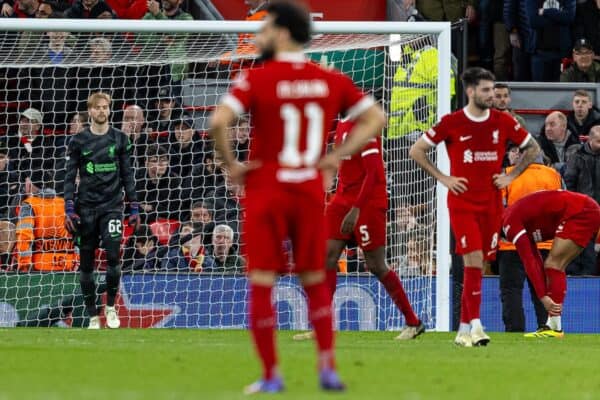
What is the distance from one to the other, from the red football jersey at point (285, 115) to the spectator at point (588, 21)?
1331 centimetres

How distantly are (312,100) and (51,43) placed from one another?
962 centimetres

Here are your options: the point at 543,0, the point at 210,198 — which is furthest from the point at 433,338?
the point at 543,0

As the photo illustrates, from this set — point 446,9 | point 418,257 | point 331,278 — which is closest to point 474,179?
point 331,278

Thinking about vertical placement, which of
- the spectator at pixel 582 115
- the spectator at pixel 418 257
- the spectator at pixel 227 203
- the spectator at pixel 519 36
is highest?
the spectator at pixel 519 36

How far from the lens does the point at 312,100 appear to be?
714 centimetres

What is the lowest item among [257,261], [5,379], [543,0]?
[5,379]

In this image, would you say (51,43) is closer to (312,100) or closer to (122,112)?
(122,112)

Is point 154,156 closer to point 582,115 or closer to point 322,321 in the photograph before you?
point 582,115

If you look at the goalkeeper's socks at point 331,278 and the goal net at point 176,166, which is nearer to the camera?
the goalkeeper's socks at point 331,278

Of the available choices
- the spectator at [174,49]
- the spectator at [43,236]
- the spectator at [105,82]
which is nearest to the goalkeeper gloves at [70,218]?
the spectator at [43,236]

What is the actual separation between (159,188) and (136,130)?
29.2 inches

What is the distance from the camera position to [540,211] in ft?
45.0

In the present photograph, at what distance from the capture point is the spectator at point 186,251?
614 inches

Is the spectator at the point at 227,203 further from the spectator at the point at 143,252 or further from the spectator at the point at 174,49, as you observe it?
the spectator at the point at 174,49
